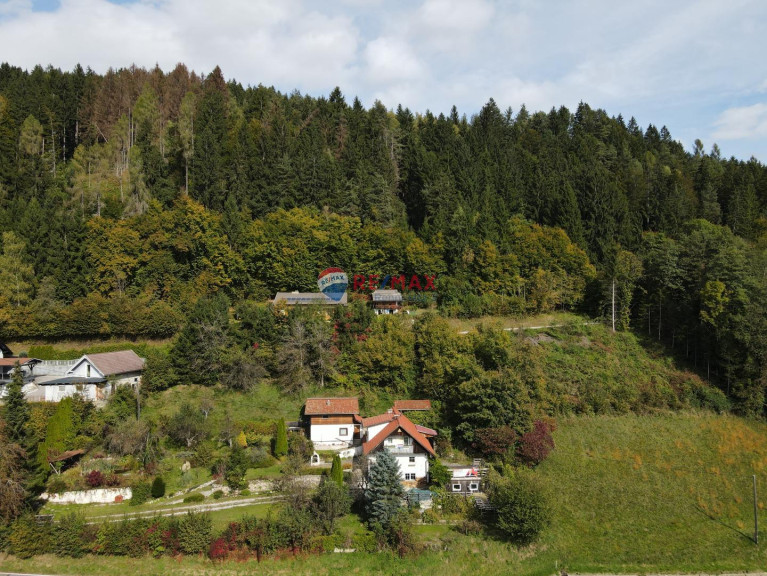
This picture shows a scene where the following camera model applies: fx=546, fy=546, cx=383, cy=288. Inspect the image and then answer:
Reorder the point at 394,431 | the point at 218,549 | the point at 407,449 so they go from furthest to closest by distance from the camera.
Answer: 1. the point at 394,431
2. the point at 407,449
3. the point at 218,549

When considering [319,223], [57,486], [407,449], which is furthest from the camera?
[319,223]

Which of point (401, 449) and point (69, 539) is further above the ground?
point (401, 449)

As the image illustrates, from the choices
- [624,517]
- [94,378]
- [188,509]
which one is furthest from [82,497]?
[624,517]

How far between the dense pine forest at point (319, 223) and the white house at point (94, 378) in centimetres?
214

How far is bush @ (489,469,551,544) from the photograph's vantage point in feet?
84.3

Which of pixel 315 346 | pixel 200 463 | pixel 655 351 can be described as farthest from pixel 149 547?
pixel 655 351

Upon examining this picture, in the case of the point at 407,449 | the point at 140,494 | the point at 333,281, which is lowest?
the point at 140,494

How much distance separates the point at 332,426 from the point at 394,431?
5.62 m

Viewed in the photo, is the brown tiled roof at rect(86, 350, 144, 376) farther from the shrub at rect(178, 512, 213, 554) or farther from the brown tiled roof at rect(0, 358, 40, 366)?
the shrub at rect(178, 512, 213, 554)

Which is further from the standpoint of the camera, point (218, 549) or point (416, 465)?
point (416, 465)

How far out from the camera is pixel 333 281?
53562 millimetres

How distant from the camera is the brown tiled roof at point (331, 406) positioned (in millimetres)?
35562

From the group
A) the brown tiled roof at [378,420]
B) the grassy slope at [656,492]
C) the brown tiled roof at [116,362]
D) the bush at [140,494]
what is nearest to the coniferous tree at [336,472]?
the brown tiled roof at [378,420]

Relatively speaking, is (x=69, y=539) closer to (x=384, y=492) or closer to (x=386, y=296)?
(x=384, y=492)
